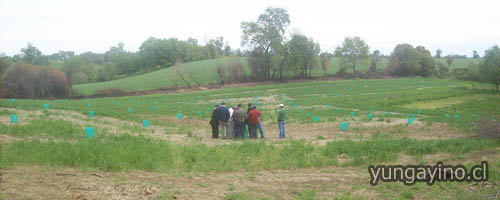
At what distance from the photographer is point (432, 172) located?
10.2 m

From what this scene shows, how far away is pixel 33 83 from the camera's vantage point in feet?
186

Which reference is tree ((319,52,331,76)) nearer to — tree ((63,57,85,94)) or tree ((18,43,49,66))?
tree ((63,57,85,94))

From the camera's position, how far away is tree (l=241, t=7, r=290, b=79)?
246 feet

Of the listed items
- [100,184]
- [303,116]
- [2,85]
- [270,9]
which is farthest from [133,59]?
[100,184]

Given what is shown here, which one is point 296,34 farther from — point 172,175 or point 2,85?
point 172,175

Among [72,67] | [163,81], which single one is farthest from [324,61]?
[72,67]

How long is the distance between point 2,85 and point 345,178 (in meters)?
56.6

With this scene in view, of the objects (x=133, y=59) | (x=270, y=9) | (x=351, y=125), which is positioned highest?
(x=270, y=9)

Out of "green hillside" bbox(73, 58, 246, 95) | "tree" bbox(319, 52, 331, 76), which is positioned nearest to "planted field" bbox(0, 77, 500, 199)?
"green hillside" bbox(73, 58, 246, 95)

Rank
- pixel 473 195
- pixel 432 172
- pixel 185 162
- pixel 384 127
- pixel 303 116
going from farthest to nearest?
1. pixel 303 116
2. pixel 384 127
3. pixel 185 162
4. pixel 432 172
5. pixel 473 195

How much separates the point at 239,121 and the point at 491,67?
5174 cm

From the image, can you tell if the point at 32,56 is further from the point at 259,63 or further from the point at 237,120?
the point at 237,120

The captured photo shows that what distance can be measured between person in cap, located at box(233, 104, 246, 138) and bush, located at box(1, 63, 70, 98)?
48.4 m

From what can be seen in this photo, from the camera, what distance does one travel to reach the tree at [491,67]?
53872 mm
